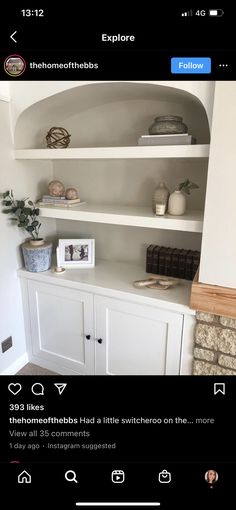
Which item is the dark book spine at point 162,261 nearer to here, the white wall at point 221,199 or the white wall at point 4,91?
the white wall at point 221,199

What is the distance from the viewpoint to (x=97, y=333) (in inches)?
66.2

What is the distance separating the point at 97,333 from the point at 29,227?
76cm

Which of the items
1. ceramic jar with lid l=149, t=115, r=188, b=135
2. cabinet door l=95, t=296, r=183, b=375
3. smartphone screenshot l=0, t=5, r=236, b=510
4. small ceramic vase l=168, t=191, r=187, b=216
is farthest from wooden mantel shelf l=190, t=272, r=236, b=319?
ceramic jar with lid l=149, t=115, r=188, b=135

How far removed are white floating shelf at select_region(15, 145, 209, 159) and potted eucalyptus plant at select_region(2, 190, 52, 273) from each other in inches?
10.7

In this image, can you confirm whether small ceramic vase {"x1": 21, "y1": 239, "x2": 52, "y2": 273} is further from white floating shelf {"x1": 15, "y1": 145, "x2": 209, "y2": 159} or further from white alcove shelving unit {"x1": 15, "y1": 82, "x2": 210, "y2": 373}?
white floating shelf {"x1": 15, "y1": 145, "x2": 209, "y2": 159}

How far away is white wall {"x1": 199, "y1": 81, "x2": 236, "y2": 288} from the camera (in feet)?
3.60

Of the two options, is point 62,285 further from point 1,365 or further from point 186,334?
point 186,334
